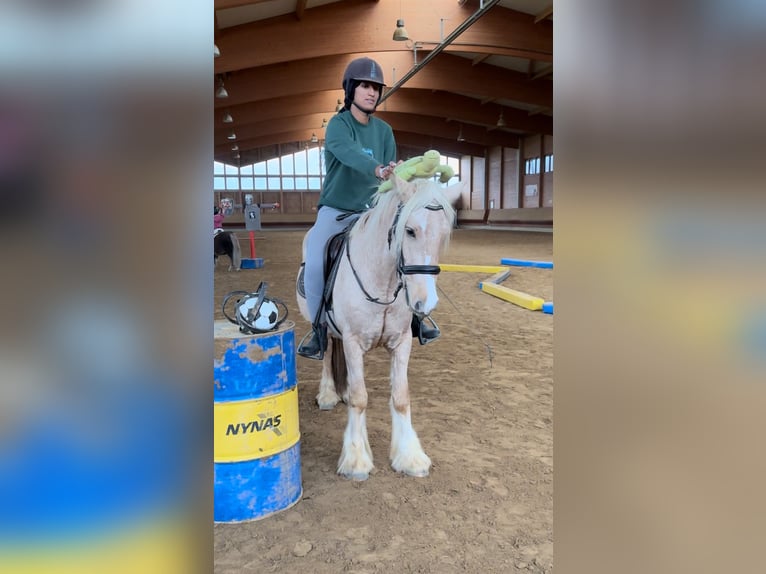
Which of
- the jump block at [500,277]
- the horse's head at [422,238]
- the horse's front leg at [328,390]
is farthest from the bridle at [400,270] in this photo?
the jump block at [500,277]

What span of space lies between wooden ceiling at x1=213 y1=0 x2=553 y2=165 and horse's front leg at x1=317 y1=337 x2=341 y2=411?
6864 millimetres

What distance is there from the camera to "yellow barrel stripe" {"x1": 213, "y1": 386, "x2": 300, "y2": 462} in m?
1.92

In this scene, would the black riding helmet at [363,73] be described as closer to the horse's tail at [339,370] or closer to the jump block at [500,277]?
the horse's tail at [339,370]

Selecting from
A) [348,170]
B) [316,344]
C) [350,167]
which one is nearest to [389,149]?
[348,170]

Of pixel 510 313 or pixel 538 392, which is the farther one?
pixel 510 313

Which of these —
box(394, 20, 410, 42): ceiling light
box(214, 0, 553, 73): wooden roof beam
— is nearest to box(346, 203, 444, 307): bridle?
box(394, 20, 410, 42): ceiling light

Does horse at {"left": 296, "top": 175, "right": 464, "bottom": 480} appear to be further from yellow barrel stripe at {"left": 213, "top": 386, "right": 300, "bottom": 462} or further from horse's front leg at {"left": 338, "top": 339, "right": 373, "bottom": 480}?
yellow barrel stripe at {"left": 213, "top": 386, "right": 300, "bottom": 462}

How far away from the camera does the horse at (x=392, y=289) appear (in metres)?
2.04

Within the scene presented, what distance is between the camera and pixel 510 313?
5695mm

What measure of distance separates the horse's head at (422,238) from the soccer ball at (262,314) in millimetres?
523

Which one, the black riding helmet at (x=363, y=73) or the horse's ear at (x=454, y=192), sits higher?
the black riding helmet at (x=363, y=73)
